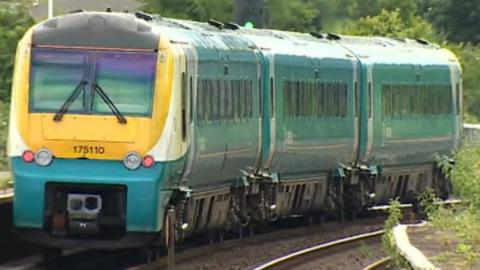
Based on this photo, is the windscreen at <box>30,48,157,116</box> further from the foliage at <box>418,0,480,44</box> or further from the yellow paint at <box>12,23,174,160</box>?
the foliage at <box>418,0,480,44</box>

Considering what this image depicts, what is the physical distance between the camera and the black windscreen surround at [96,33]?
59.7ft

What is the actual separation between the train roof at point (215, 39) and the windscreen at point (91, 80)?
15cm

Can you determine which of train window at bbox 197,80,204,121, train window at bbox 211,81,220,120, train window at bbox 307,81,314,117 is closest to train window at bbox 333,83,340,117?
train window at bbox 307,81,314,117

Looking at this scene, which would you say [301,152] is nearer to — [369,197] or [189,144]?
[369,197]

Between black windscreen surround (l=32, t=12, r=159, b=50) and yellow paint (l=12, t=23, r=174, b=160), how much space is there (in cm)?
19

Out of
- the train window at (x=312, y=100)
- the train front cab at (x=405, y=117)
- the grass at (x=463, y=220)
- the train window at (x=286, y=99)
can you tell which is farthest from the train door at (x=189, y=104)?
the train front cab at (x=405, y=117)

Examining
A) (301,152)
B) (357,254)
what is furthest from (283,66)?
(357,254)

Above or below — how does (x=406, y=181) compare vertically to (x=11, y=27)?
below

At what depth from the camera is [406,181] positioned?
3042 cm

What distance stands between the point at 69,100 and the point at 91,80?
0.32m

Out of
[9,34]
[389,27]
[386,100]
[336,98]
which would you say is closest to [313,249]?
[336,98]

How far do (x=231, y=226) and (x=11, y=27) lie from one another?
1840 cm

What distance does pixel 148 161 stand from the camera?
17859mm

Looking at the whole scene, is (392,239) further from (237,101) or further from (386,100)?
(386,100)
